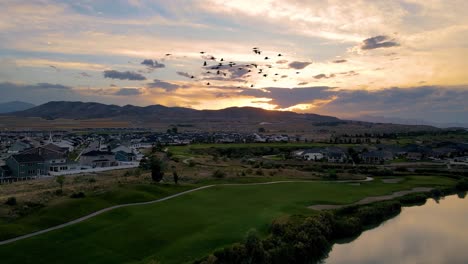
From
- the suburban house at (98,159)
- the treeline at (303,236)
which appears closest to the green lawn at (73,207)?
the treeline at (303,236)

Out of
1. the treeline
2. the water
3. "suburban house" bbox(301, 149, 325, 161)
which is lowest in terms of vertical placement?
the water

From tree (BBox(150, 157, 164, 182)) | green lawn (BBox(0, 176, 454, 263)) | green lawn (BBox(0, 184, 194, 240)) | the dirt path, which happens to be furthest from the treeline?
tree (BBox(150, 157, 164, 182))

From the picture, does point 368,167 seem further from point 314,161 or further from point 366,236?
point 366,236

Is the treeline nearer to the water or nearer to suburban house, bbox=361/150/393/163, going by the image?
the water

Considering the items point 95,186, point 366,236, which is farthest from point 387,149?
point 95,186

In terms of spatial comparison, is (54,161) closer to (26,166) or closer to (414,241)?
(26,166)

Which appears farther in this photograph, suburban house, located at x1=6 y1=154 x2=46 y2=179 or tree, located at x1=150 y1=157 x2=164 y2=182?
suburban house, located at x1=6 y1=154 x2=46 y2=179
